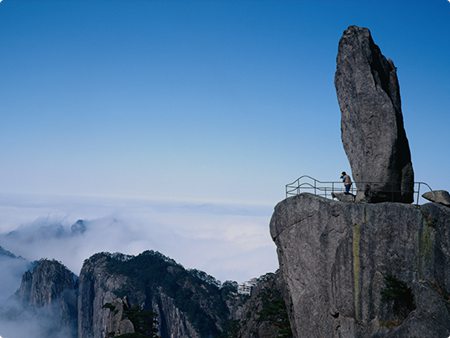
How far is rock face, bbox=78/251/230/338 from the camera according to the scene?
152 meters

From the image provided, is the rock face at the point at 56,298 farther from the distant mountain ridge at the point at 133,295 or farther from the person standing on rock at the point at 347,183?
the person standing on rock at the point at 347,183

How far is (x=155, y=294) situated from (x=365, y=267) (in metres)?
142

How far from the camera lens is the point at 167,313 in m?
161

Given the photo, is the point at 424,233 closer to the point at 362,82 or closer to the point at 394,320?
the point at 394,320

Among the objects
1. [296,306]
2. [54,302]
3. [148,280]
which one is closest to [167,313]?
[148,280]

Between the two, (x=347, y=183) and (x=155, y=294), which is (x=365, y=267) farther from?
(x=155, y=294)

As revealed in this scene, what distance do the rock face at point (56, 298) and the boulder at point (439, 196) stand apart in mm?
177967

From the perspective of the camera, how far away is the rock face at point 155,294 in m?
152

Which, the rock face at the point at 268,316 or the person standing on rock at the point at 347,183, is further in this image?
the rock face at the point at 268,316

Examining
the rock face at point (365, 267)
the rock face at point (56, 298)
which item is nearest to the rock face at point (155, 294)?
the rock face at point (56, 298)

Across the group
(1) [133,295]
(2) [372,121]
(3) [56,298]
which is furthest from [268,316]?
(3) [56,298]

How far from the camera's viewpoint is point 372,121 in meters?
35.7

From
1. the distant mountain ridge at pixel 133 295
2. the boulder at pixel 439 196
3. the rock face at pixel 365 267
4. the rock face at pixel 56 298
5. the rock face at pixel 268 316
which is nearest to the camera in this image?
the rock face at pixel 365 267

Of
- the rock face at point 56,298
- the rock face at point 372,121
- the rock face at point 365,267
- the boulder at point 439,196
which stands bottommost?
the rock face at point 56,298
